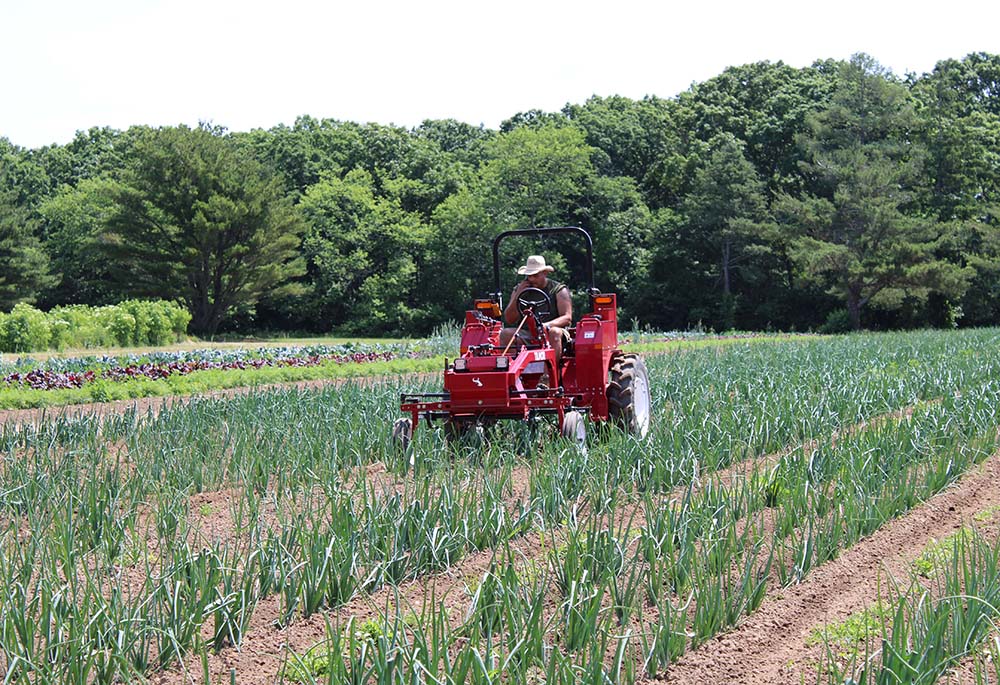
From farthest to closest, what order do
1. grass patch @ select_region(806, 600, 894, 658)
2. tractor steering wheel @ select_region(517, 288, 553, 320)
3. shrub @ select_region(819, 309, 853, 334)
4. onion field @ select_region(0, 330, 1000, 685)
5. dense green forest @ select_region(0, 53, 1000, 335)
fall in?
shrub @ select_region(819, 309, 853, 334) → dense green forest @ select_region(0, 53, 1000, 335) → tractor steering wheel @ select_region(517, 288, 553, 320) → grass patch @ select_region(806, 600, 894, 658) → onion field @ select_region(0, 330, 1000, 685)

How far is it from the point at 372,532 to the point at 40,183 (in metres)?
56.5

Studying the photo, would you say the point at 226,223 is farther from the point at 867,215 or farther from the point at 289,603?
the point at 289,603

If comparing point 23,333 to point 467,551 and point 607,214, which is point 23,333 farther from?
point 607,214

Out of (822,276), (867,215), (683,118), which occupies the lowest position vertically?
(822,276)

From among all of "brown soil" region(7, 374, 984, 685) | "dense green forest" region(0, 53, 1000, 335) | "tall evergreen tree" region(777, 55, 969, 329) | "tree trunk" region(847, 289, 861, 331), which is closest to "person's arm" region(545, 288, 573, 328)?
"brown soil" region(7, 374, 984, 685)

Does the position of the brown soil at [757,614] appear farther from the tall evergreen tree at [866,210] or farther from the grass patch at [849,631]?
the tall evergreen tree at [866,210]

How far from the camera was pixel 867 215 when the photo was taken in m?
38.0

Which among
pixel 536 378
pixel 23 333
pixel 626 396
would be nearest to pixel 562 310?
pixel 536 378

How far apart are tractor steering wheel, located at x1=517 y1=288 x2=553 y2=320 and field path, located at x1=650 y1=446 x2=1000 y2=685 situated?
3.66 metres

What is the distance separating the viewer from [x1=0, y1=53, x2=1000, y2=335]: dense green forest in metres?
39.4

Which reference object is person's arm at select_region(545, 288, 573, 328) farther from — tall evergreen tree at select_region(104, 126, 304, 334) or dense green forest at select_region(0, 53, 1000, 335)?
tall evergreen tree at select_region(104, 126, 304, 334)

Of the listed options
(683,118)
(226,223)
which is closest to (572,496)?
(226,223)

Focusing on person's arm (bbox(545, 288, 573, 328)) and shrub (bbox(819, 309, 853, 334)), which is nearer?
person's arm (bbox(545, 288, 573, 328))

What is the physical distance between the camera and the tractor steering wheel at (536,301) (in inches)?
348
